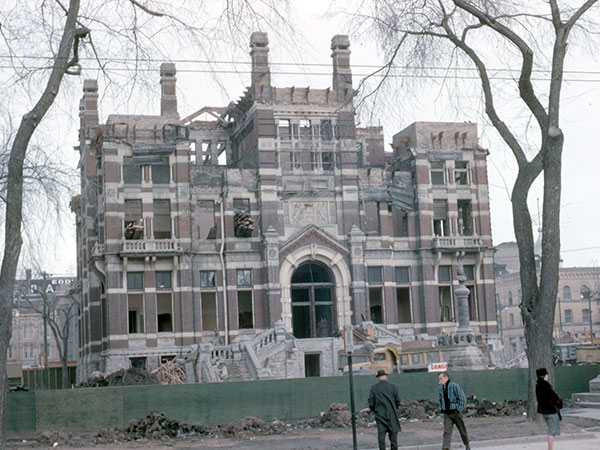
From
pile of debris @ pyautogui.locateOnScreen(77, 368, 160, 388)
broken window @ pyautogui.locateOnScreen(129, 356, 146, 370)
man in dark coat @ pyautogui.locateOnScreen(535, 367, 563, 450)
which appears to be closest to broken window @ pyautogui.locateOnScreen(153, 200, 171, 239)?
broken window @ pyautogui.locateOnScreen(129, 356, 146, 370)

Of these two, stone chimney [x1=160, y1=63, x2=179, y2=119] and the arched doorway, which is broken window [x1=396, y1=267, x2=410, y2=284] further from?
stone chimney [x1=160, y1=63, x2=179, y2=119]

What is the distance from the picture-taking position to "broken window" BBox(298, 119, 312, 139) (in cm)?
5628

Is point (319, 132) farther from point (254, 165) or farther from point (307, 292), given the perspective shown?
point (307, 292)

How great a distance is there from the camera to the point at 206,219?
64125 millimetres

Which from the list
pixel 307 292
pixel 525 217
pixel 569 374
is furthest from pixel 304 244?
pixel 525 217

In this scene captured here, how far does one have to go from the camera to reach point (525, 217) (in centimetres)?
2627

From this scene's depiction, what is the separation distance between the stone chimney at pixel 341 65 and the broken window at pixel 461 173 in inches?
350

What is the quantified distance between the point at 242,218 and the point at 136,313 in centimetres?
860

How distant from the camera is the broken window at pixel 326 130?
56594mm

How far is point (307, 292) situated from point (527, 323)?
31.1m

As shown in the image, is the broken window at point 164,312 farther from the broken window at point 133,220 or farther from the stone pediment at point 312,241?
the stone pediment at point 312,241

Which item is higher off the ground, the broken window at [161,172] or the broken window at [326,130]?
the broken window at [326,130]

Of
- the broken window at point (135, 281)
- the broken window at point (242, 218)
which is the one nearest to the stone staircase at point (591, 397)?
the broken window at point (242, 218)

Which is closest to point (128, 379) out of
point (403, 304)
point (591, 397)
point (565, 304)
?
point (591, 397)
